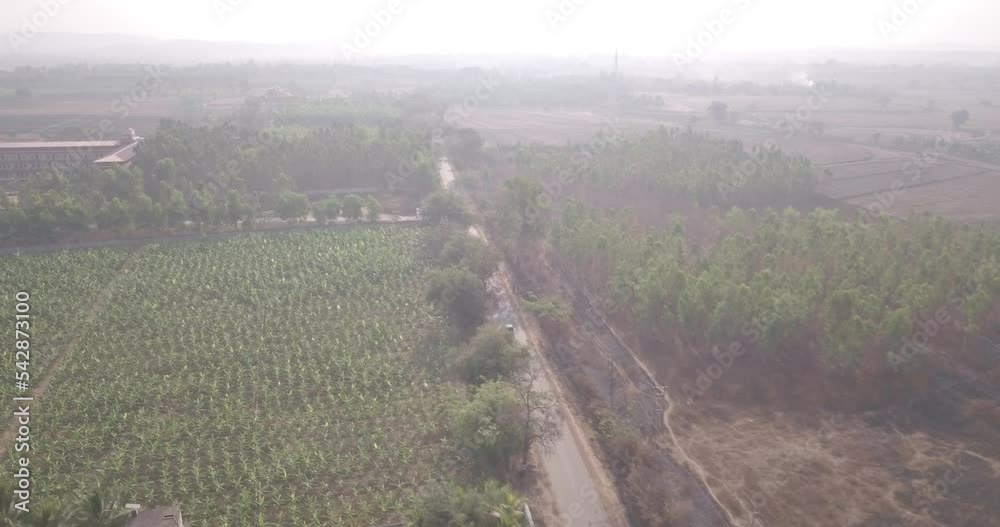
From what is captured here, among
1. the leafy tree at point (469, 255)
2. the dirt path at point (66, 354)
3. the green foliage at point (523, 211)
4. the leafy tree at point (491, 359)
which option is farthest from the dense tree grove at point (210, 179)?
the leafy tree at point (491, 359)

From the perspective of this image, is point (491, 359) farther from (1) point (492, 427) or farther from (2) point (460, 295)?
(2) point (460, 295)

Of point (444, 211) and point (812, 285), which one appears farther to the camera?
point (444, 211)

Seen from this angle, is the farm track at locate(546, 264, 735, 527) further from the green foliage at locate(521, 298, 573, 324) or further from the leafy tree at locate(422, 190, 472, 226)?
the leafy tree at locate(422, 190, 472, 226)

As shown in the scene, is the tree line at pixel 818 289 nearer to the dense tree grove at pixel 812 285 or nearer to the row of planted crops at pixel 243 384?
the dense tree grove at pixel 812 285

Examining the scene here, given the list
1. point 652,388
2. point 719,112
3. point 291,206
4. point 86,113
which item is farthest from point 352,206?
point 86,113

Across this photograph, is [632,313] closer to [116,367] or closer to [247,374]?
[247,374]

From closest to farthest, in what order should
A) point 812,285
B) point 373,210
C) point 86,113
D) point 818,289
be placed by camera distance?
1. point 812,285
2. point 818,289
3. point 373,210
4. point 86,113
